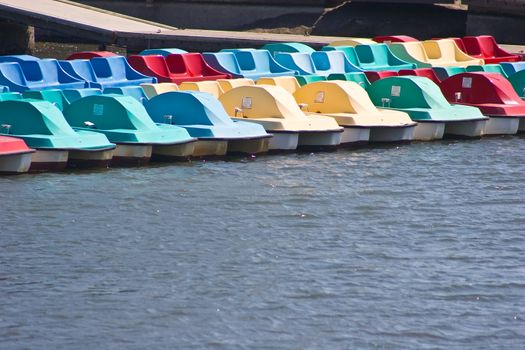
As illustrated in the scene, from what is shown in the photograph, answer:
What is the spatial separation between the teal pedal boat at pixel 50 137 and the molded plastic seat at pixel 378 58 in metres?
11.8

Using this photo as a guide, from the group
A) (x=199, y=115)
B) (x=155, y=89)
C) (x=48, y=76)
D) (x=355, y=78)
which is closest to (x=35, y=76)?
(x=48, y=76)

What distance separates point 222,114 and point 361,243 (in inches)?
240

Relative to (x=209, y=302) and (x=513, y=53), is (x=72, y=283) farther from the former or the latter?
(x=513, y=53)

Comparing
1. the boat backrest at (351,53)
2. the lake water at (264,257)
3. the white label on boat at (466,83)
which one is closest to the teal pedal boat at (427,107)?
the white label on boat at (466,83)

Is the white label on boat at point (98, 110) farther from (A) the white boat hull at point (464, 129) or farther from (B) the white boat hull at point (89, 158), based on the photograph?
(A) the white boat hull at point (464, 129)

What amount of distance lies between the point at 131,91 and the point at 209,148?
7.42 ft

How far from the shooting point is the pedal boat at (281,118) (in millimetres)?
23141

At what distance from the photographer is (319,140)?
23.5 meters

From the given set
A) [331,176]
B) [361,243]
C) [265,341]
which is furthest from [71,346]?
[331,176]

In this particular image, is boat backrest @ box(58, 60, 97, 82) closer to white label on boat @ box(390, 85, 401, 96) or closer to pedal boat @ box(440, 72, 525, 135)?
white label on boat @ box(390, 85, 401, 96)

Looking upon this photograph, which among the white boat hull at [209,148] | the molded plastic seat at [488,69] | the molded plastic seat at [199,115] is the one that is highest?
the molded plastic seat at [488,69]

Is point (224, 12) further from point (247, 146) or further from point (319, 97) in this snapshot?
point (247, 146)

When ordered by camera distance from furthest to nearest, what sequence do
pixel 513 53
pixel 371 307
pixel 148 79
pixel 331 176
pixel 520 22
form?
pixel 520 22 < pixel 513 53 < pixel 148 79 < pixel 331 176 < pixel 371 307

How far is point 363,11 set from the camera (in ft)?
155
